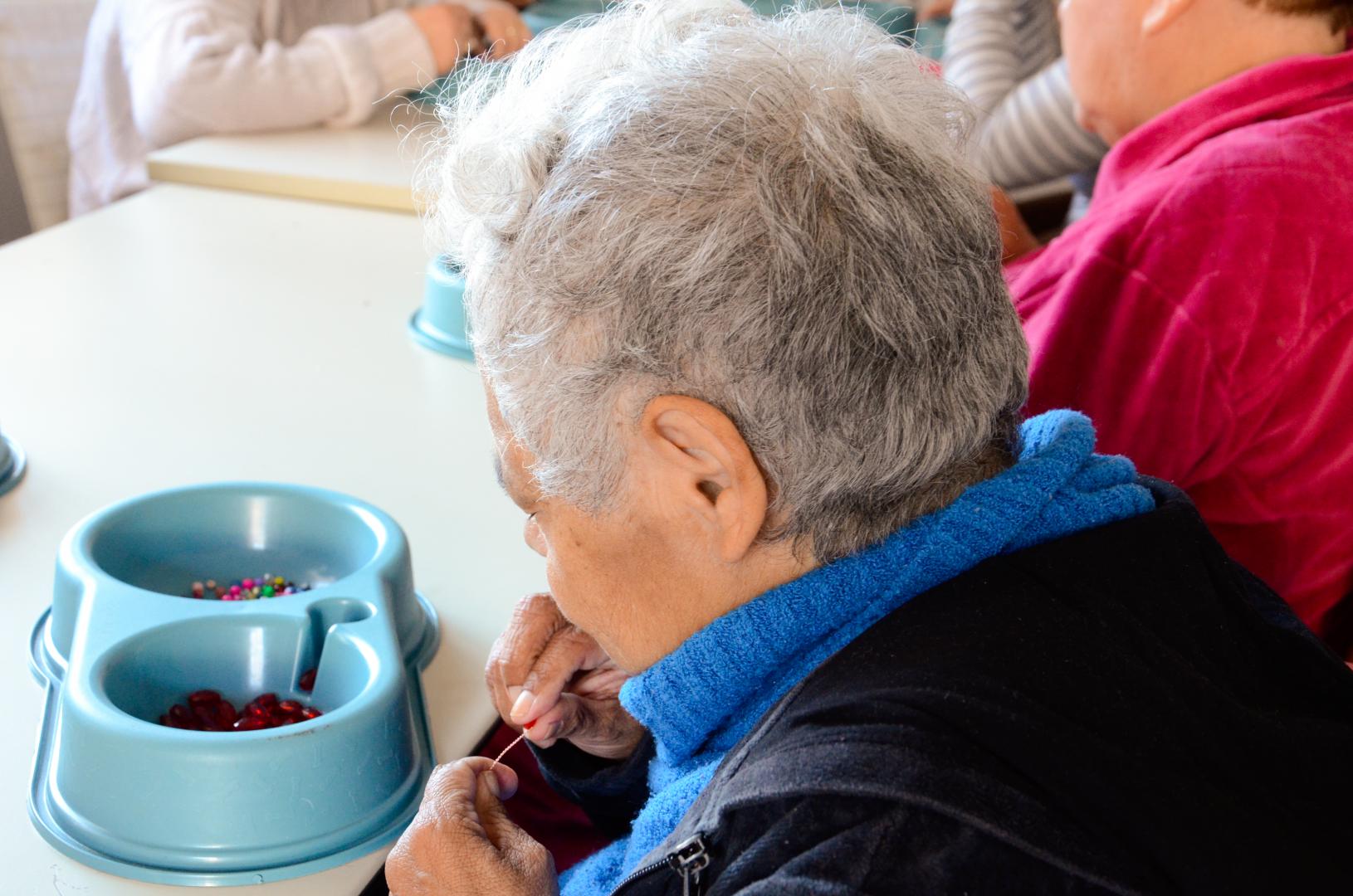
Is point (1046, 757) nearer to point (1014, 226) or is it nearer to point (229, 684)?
point (229, 684)

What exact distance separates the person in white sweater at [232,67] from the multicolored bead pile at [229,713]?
1394mm

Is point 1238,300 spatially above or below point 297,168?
above

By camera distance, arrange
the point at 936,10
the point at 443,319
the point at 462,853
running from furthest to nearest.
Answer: the point at 936,10 < the point at 443,319 < the point at 462,853

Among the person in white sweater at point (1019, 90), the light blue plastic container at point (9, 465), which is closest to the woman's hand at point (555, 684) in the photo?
the light blue plastic container at point (9, 465)

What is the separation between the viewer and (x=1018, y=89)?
7.84 feet

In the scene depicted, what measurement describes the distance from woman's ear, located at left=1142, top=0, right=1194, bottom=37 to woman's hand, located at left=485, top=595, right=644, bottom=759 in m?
0.91

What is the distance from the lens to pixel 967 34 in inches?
99.8

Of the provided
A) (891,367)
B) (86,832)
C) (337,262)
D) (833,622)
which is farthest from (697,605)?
(337,262)

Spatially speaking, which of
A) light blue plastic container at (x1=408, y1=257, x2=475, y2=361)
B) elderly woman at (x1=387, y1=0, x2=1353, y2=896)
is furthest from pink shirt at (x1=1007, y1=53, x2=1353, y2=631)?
light blue plastic container at (x1=408, y1=257, x2=475, y2=361)

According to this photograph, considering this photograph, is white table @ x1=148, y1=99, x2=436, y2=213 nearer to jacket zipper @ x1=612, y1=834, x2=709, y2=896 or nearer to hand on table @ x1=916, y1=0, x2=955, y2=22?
jacket zipper @ x1=612, y1=834, x2=709, y2=896

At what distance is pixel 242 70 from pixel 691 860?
1.95 m

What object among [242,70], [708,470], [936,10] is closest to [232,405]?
[708,470]

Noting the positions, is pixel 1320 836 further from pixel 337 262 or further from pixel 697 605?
pixel 337 262

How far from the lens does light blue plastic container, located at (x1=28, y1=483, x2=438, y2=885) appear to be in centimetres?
82
